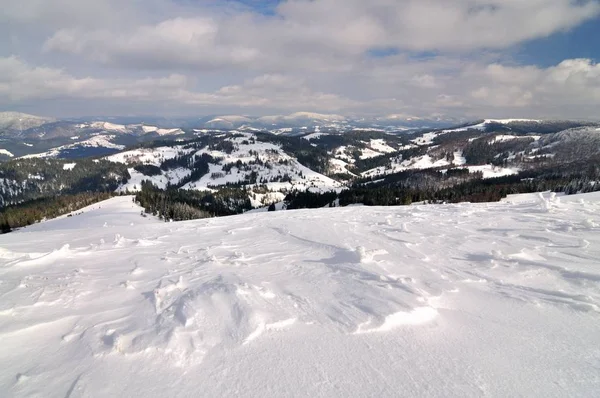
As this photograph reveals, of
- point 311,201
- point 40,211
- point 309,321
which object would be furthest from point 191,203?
point 309,321

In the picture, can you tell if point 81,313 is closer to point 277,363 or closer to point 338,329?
point 277,363

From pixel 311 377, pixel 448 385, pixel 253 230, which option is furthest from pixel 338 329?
pixel 253 230

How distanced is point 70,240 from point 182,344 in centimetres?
1379

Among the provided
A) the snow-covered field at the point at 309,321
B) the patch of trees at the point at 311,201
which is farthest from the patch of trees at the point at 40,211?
the snow-covered field at the point at 309,321

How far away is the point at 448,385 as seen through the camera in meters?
4.30

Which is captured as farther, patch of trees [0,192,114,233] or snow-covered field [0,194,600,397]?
→ patch of trees [0,192,114,233]

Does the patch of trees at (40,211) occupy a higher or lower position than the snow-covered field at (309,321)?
lower

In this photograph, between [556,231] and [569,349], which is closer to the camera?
[569,349]

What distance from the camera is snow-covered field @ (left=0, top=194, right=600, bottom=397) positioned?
452 centimetres

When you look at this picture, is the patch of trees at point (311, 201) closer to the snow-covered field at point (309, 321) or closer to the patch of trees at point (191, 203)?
the patch of trees at point (191, 203)

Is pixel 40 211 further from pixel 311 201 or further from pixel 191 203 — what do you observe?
pixel 311 201

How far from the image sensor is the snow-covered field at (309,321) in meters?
4.52

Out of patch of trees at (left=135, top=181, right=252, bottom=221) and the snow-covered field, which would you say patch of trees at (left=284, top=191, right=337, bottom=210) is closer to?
patch of trees at (left=135, top=181, right=252, bottom=221)

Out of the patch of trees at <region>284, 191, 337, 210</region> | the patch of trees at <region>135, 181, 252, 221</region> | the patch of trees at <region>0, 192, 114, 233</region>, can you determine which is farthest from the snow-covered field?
the patch of trees at <region>284, 191, 337, 210</region>
